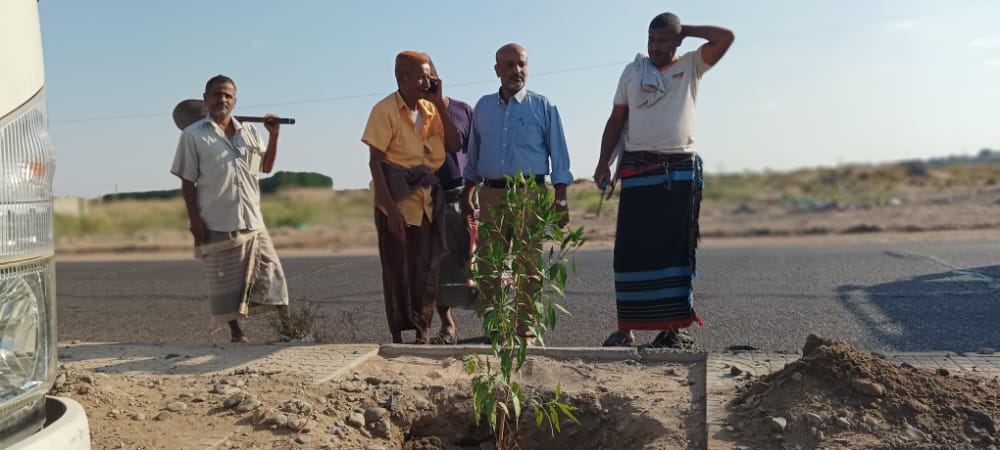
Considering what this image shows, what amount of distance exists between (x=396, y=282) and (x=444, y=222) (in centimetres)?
50

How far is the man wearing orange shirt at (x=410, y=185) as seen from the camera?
5.47m

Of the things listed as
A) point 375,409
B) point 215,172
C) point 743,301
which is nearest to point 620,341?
point 375,409

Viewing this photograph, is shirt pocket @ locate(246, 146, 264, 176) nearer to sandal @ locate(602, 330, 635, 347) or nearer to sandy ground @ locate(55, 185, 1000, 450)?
sandy ground @ locate(55, 185, 1000, 450)

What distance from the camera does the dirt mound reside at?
11.4 feet

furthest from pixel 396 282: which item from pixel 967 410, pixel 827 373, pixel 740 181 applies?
pixel 740 181

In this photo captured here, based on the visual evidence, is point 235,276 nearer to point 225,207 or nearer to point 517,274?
point 225,207

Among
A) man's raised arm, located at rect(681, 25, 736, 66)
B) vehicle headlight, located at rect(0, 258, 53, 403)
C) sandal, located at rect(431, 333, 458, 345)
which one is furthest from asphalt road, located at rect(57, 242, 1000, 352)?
vehicle headlight, located at rect(0, 258, 53, 403)

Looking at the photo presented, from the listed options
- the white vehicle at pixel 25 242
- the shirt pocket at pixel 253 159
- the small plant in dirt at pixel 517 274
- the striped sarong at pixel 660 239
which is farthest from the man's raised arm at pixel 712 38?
the white vehicle at pixel 25 242

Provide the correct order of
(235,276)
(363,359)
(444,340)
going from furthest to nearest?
(235,276) → (444,340) → (363,359)

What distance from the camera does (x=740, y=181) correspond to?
25891 mm

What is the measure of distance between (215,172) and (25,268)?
13.7ft

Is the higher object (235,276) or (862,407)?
(235,276)

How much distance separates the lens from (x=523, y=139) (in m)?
5.49

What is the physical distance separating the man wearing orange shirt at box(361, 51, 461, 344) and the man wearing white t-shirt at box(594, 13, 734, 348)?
1.07 m
